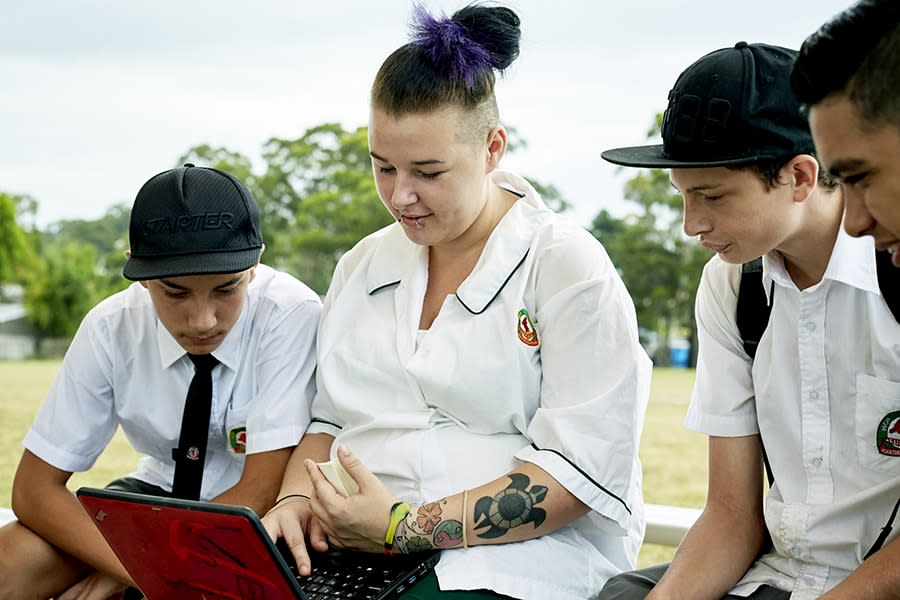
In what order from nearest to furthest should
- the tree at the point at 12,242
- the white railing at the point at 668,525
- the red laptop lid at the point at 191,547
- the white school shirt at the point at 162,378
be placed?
the red laptop lid at the point at 191,547
the white school shirt at the point at 162,378
the white railing at the point at 668,525
the tree at the point at 12,242

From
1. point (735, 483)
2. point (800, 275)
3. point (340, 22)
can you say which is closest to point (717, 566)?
point (735, 483)

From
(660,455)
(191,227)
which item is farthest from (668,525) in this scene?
(660,455)

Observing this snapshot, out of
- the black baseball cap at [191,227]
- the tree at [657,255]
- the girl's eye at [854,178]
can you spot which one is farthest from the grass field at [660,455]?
the girl's eye at [854,178]

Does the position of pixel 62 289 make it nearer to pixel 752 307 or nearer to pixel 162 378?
pixel 162 378

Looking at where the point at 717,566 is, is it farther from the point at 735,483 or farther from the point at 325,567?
the point at 325,567

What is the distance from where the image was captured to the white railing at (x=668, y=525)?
8.39 feet

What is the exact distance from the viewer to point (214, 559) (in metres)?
1.57

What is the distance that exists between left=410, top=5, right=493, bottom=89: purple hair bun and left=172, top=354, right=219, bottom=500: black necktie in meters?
0.79

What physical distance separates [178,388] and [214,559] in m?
0.72

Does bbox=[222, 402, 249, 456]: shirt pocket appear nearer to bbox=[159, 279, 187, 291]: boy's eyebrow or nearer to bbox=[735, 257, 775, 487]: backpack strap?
bbox=[159, 279, 187, 291]: boy's eyebrow

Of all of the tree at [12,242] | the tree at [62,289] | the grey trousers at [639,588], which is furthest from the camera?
the tree at [12,242]

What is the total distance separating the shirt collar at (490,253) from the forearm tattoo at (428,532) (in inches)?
15.2

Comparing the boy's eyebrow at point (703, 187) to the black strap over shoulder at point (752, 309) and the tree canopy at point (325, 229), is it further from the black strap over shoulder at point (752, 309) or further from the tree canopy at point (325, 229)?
the tree canopy at point (325, 229)

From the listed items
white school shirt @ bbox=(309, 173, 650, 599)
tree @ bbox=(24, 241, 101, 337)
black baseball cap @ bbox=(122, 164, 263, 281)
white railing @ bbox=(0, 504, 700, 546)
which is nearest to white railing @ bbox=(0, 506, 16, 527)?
black baseball cap @ bbox=(122, 164, 263, 281)
